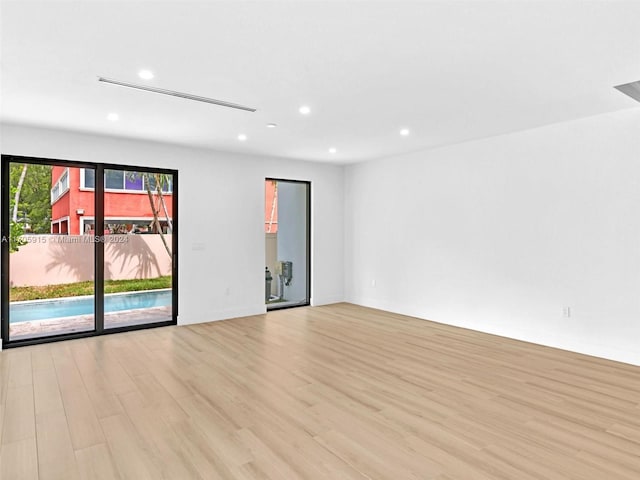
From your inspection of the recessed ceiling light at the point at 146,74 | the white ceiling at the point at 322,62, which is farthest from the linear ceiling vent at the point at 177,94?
the recessed ceiling light at the point at 146,74

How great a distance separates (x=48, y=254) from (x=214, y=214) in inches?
86.4

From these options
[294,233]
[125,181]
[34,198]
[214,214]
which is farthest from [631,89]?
[34,198]

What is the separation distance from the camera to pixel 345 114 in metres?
4.46

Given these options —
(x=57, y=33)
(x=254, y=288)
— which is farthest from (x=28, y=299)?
(x=57, y=33)

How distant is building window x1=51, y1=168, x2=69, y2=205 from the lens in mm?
5273

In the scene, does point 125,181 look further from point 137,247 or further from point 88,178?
point 137,247

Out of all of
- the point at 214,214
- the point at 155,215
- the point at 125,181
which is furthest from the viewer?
the point at 214,214

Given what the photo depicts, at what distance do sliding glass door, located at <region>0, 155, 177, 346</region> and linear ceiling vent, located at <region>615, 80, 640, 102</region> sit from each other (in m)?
5.34

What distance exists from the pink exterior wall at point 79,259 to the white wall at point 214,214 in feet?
1.26

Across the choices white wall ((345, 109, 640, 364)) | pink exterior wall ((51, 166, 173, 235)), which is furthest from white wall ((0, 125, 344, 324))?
white wall ((345, 109, 640, 364))

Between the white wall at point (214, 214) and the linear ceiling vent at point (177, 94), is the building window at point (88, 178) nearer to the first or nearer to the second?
the white wall at point (214, 214)

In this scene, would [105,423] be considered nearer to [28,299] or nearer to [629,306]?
[28,299]

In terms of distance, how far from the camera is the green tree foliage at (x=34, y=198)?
16.5ft

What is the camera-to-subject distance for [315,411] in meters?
3.13
